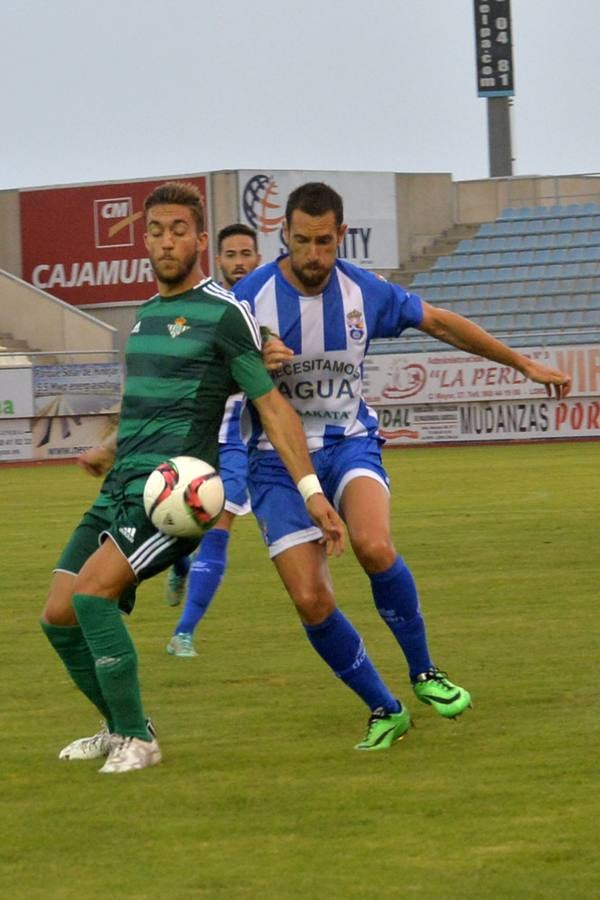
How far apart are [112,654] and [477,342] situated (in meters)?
1.77

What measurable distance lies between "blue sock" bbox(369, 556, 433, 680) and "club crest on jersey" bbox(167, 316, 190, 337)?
1130mm

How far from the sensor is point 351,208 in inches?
1544

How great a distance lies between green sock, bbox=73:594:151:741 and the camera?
5.56m

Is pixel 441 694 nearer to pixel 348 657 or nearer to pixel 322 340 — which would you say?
pixel 348 657

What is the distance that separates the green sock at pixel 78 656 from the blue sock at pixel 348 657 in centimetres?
74

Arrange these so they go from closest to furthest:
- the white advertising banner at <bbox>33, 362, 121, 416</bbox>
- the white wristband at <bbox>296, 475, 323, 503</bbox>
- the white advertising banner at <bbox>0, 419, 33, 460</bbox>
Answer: the white wristband at <bbox>296, 475, 323, 503</bbox>, the white advertising banner at <bbox>33, 362, 121, 416</bbox>, the white advertising banner at <bbox>0, 419, 33, 460</bbox>

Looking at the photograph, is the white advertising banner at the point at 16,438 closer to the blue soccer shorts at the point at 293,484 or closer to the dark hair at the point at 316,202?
the blue soccer shorts at the point at 293,484

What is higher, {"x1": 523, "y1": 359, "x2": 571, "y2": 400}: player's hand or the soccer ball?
{"x1": 523, "y1": 359, "x2": 571, "y2": 400}: player's hand

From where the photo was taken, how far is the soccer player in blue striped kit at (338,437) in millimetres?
6055

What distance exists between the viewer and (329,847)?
15.5 feet

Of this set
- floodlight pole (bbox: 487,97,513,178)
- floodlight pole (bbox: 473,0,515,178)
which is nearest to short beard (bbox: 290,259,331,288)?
floodlight pole (bbox: 473,0,515,178)

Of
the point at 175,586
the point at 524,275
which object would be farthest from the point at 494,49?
the point at 175,586

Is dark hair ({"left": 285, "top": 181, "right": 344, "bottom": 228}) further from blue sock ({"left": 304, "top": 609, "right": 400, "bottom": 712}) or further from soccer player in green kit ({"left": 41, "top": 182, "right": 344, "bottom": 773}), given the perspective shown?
blue sock ({"left": 304, "top": 609, "right": 400, "bottom": 712})

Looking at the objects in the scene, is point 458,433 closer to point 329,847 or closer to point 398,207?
point 398,207
